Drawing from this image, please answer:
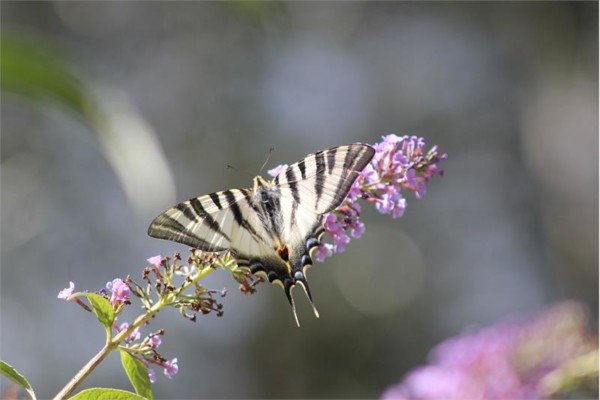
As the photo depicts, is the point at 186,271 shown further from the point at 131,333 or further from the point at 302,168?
the point at 302,168

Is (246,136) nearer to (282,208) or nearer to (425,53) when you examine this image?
(425,53)

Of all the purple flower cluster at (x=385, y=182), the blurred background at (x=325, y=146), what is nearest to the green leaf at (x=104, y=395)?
the purple flower cluster at (x=385, y=182)

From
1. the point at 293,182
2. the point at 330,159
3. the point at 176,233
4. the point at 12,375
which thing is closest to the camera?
the point at 12,375

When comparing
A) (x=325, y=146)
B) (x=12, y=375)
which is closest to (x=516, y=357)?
(x=12, y=375)

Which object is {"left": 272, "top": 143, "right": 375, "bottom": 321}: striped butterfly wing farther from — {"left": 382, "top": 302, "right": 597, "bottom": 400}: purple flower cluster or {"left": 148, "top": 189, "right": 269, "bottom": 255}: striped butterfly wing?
{"left": 382, "top": 302, "right": 597, "bottom": 400}: purple flower cluster

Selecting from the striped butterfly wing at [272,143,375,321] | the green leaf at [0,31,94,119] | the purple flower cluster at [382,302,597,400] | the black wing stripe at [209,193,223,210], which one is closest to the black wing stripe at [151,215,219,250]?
the black wing stripe at [209,193,223,210]
